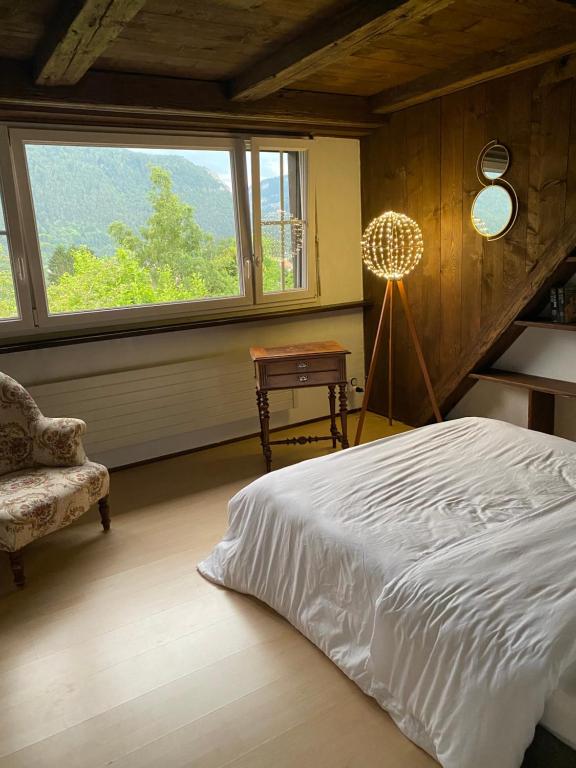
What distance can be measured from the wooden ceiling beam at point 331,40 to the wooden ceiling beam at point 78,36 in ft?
2.75

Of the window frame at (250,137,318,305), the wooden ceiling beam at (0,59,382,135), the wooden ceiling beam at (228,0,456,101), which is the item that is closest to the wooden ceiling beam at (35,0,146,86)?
the wooden ceiling beam at (0,59,382,135)

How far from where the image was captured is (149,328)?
12.0 feet

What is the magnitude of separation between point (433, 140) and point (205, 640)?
318 centimetres

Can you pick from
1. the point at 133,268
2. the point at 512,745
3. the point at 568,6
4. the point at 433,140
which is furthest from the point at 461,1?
the point at 512,745

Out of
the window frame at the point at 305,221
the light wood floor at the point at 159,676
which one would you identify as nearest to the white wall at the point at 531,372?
the window frame at the point at 305,221

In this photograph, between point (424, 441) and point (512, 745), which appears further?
point (424, 441)

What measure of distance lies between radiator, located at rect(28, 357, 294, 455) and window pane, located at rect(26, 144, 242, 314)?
0.46m

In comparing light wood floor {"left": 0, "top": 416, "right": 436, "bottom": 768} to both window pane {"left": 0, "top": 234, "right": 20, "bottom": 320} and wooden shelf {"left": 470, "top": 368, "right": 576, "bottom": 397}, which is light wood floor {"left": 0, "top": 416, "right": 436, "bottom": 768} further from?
wooden shelf {"left": 470, "top": 368, "right": 576, "bottom": 397}

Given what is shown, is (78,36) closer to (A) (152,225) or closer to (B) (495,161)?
(A) (152,225)

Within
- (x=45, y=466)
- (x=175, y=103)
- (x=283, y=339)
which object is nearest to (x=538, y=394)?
(x=283, y=339)

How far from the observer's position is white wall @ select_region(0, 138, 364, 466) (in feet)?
11.4

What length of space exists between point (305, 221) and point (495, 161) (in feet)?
4.45

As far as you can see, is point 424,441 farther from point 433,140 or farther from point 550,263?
point 433,140

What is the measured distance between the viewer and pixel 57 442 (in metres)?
2.85
